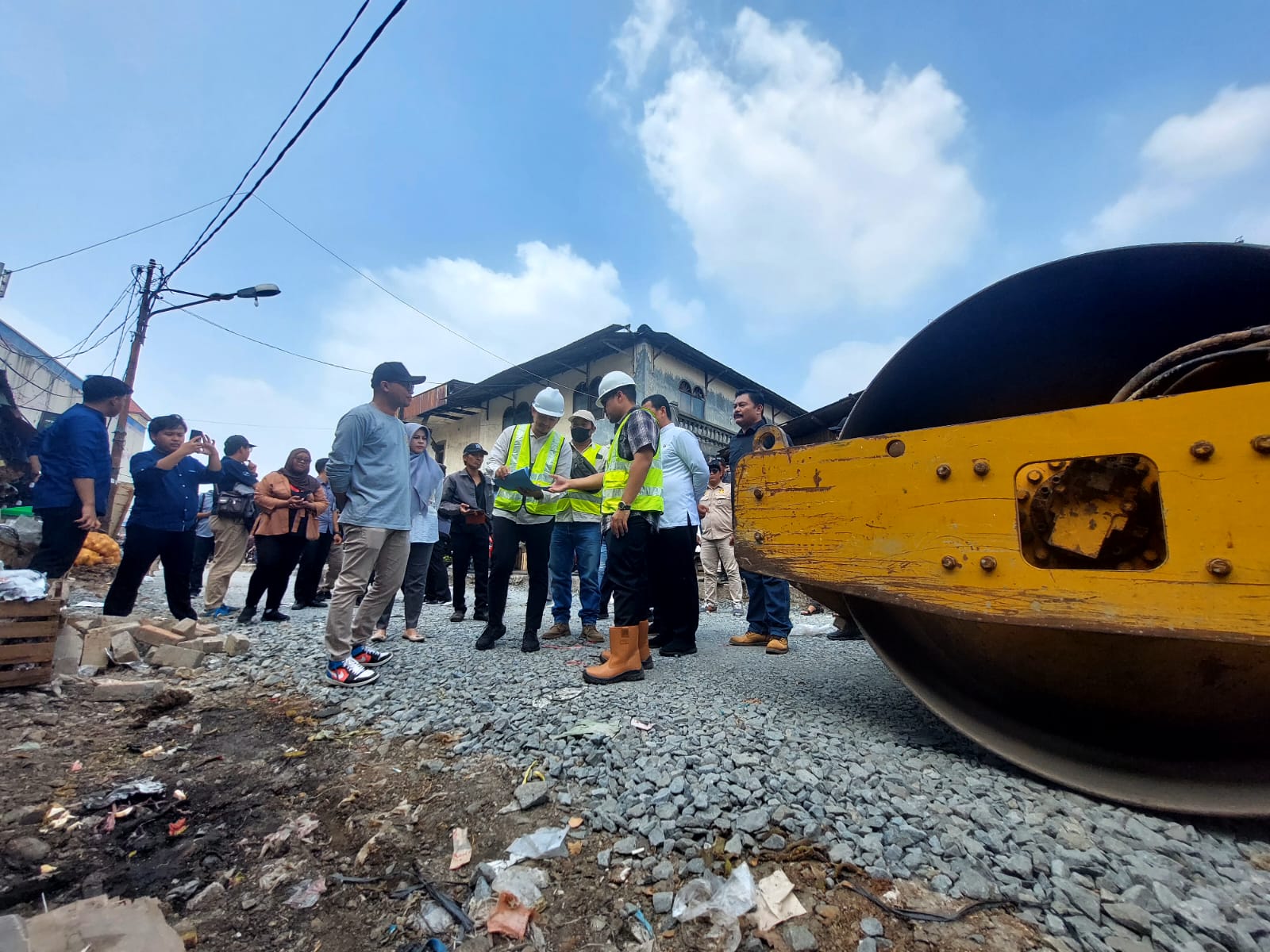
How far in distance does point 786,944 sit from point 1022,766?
103 centimetres

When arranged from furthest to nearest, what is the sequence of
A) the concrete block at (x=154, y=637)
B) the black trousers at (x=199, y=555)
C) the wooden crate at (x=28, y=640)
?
the black trousers at (x=199, y=555)
the concrete block at (x=154, y=637)
the wooden crate at (x=28, y=640)

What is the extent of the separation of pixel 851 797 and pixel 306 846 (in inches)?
58.5

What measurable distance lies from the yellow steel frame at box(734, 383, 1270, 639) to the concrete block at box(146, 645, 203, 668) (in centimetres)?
337

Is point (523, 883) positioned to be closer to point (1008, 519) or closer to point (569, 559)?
point (1008, 519)

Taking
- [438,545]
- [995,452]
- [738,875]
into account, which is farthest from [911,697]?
[438,545]

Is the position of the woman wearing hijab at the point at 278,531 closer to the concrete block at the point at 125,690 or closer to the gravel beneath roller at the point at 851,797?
the concrete block at the point at 125,690

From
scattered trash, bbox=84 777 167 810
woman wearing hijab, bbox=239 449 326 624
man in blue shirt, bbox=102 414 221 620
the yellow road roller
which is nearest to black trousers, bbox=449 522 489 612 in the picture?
woman wearing hijab, bbox=239 449 326 624

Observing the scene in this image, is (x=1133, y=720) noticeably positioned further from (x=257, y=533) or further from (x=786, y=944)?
(x=257, y=533)

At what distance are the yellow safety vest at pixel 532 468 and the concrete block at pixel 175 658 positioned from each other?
1.97 metres

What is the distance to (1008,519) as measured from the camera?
1.51 m

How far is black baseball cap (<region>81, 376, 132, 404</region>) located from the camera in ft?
11.3

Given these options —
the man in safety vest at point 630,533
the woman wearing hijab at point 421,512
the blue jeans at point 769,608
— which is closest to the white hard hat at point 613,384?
the man in safety vest at point 630,533

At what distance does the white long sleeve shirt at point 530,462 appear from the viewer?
3600mm

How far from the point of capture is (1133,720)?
5.46 ft
